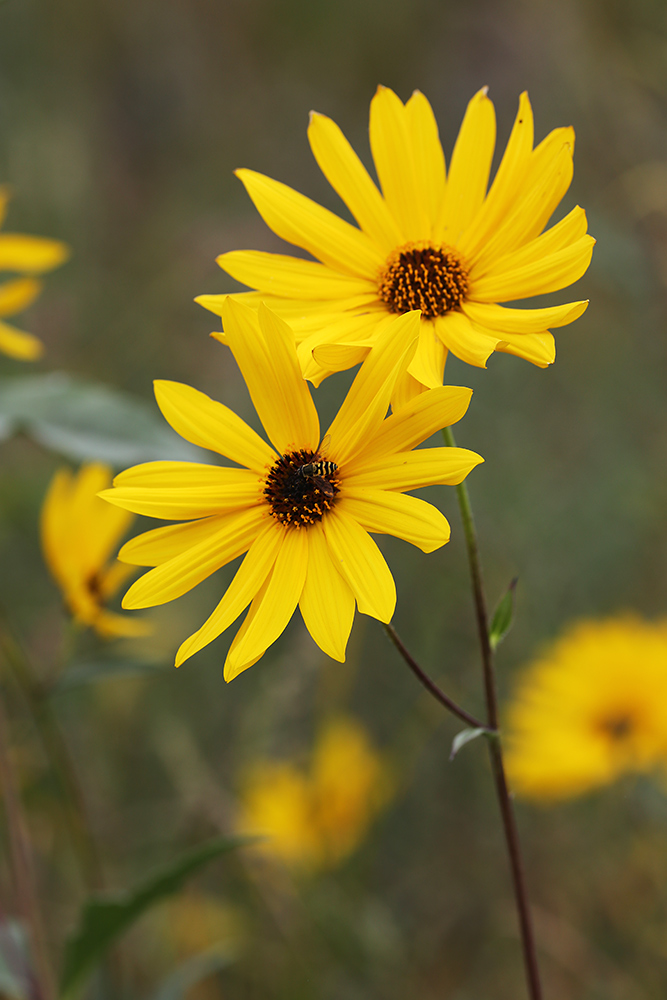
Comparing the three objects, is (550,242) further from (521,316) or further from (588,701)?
(588,701)

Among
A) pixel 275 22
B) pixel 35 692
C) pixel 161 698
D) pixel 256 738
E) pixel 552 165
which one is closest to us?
pixel 552 165

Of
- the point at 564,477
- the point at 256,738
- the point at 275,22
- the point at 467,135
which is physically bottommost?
the point at 256,738

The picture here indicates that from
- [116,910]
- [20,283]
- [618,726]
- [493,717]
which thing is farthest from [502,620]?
[618,726]

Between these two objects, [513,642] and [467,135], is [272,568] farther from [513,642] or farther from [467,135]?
[513,642]

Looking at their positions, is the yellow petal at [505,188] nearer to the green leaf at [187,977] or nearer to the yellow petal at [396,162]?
the yellow petal at [396,162]

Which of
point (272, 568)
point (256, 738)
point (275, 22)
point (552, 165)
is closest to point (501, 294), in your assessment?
point (552, 165)

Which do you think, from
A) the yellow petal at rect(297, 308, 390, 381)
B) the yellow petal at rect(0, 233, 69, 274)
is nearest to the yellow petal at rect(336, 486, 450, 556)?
the yellow petal at rect(297, 308, 390, 381)

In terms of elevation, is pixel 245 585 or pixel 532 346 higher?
pixel 532 346
